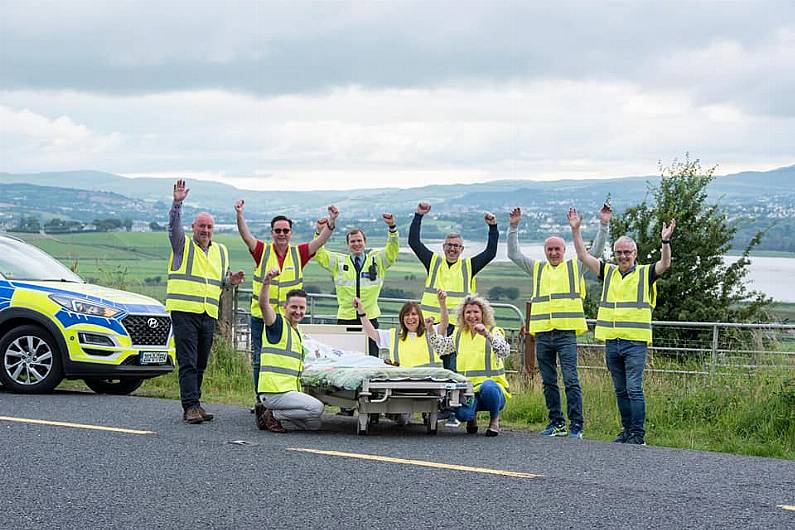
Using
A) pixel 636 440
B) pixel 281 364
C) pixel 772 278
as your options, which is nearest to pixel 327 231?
pixel 281 364

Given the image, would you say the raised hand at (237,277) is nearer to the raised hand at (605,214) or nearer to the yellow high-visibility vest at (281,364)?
the yellow high-visibility vest at (281,364)

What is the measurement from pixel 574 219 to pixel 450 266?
5.45 ft

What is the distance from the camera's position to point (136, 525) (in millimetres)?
7109

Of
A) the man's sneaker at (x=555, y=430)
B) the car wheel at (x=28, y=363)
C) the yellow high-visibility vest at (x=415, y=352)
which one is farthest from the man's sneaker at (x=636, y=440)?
the car wheel at (x=28, y=363)

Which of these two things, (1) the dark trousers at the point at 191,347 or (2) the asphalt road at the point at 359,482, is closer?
(2) the asphalt road at the point at 359,482

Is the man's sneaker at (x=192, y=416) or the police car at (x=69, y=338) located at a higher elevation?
the police car at (x=69, y=338)

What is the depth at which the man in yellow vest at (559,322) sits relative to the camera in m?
12.1

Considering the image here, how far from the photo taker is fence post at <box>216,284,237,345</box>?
18.7 meters

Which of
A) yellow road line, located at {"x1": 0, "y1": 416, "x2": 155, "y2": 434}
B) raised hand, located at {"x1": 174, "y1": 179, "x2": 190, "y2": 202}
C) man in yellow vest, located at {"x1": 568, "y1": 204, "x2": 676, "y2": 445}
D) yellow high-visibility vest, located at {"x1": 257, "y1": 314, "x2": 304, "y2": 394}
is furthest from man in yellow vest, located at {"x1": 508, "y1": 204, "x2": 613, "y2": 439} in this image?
yellow road line, located at {"x1": 0, "y1": 416, "x2": 155, "y2": 434}

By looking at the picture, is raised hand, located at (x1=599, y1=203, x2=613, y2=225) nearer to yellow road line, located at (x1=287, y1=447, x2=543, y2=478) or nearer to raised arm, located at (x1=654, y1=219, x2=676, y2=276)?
raised arm, located at (x1=654, y1=219, x2=676, y2=276)

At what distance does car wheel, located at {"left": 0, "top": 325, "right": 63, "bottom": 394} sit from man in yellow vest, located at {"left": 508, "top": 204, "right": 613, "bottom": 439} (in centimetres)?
610

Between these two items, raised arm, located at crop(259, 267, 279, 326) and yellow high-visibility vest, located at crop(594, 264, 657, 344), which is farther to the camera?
yellow high-visibility vest, located at crop(594, 264, 657, 344)

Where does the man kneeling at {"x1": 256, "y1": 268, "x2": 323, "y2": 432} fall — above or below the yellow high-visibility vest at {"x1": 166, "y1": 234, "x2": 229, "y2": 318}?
below

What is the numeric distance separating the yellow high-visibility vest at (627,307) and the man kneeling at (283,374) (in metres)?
2.95
